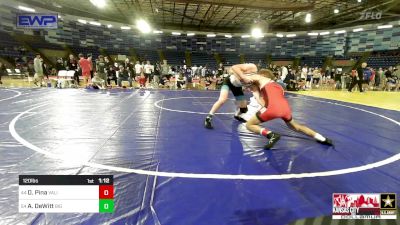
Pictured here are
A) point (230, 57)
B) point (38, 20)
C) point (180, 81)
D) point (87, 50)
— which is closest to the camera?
point (180, 81)

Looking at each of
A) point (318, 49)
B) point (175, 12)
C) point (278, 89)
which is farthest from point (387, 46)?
point (278, 89)

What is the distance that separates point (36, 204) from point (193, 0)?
1382 centimetres

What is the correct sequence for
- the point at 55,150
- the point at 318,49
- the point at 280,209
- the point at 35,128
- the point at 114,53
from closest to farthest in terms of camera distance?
the point at 280,209, the point at 55,150, the point at 35,128, the point at 114,53, the point at 318,49

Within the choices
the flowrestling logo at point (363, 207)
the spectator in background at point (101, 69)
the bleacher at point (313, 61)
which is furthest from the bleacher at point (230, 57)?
the flowrestling logo at point (363, 207)

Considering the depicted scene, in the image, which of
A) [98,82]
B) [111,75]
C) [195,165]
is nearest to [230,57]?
[111,75]

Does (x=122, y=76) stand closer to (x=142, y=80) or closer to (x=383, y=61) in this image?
(x=142, y=80)

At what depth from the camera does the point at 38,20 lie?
18.8 metres

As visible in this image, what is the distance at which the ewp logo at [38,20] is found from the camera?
17.9 meters

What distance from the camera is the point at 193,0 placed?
45.9 ft

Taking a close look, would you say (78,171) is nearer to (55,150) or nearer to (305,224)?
(55,150)
